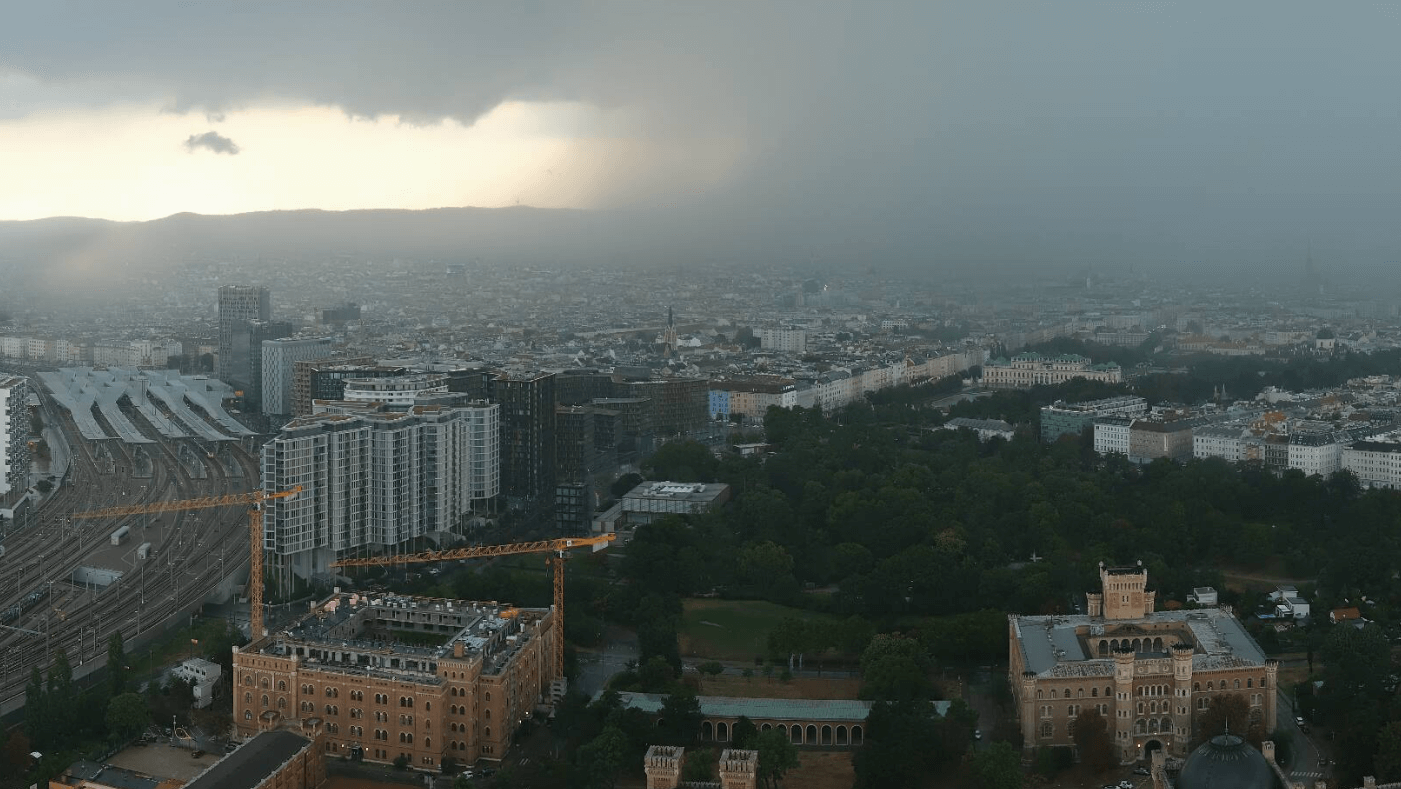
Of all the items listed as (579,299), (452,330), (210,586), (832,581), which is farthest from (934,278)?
(210,586)

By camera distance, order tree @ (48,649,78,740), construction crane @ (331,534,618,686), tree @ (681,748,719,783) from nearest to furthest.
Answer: tree @ (681,748,719,783) < tree @ (48,649,78,740) < construction crane @ (331,534,618,686)

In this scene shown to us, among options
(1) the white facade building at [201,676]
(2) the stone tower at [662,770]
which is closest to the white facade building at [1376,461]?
(2) the stone tower at [662,770]

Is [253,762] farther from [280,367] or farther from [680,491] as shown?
[280,367]

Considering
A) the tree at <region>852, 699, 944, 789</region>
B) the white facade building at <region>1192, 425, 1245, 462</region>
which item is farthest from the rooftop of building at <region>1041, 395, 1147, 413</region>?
the tree at <region>852, 699, 944, 789</region>

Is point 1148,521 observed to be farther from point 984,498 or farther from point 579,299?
point 579,299

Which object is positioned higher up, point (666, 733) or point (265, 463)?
point (265, 463)

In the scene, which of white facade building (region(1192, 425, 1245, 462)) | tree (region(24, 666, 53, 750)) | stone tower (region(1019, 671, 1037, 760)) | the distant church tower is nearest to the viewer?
tree (region(24, 666, 53, 750))

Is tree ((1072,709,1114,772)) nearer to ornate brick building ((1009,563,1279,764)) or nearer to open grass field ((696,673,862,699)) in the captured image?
ornate brick building ((1009,563,1279,764))
